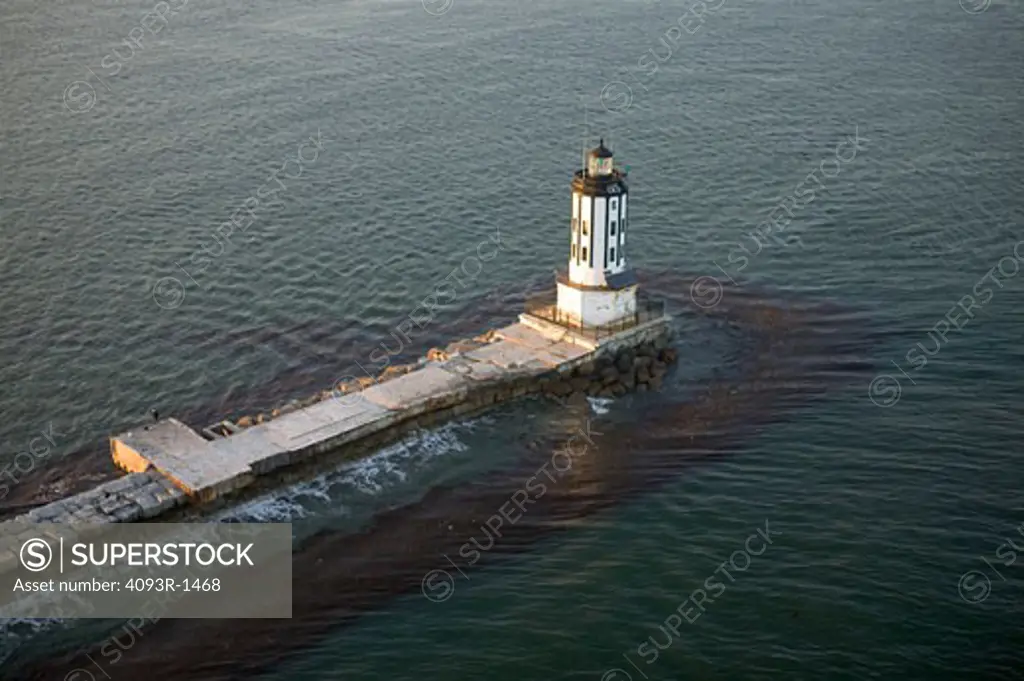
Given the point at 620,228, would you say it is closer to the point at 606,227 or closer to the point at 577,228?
the point at 606,227

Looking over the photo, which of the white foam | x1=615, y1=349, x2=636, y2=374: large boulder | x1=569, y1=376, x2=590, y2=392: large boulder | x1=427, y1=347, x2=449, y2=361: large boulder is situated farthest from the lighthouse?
x1=427, y1=347, x2=449, y2=361: large boulder

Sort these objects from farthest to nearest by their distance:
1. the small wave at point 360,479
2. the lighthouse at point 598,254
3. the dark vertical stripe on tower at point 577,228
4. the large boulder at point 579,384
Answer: the dark vertical stripe on tower at point 577,228, the lighthouse at point 598,254, the large boulder at point 579,384, the small wave at point 360,479

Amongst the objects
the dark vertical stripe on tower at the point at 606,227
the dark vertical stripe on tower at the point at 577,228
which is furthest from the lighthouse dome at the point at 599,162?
the dark vertical stripe on tower at the point at 577,228

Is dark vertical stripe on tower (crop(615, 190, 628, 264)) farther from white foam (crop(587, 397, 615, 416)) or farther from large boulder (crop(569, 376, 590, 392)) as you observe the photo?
white foam (crop(587, 397, 615, 416))

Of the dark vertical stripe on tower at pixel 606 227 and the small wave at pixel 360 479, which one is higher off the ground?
the dark vertical stripe on tower at pixel 606 227

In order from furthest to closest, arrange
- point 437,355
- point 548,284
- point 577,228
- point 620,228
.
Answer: point 548,284 < point 577,228 < point 620,228 < point 437,355

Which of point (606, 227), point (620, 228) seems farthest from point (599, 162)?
point (620, 228)

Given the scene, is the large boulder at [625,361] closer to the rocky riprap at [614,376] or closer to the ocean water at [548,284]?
the rocky riprap at [614,376]
